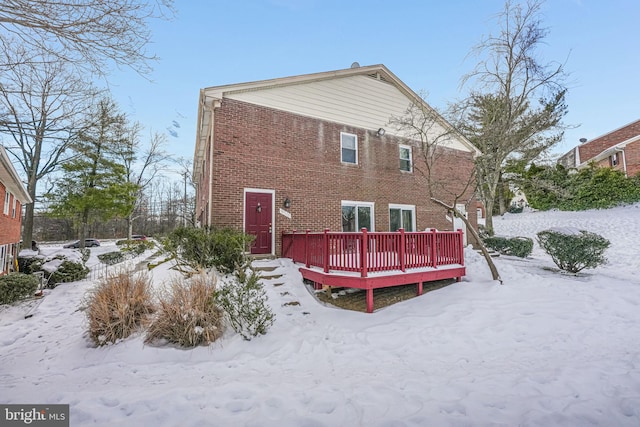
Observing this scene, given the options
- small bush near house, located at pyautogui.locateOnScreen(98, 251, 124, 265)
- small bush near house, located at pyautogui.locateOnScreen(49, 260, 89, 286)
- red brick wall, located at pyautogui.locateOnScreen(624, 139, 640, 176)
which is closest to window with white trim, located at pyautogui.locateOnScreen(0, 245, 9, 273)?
small bush near house, located at pyautogui.locateOnScreen(49, 260, 89, 286)

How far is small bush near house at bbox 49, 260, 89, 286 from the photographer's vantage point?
977 cm

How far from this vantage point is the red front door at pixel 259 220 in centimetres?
888

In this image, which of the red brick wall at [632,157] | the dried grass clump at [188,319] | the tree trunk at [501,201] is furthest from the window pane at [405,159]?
the red brick wall at [632,157]

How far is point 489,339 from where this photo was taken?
4.52m

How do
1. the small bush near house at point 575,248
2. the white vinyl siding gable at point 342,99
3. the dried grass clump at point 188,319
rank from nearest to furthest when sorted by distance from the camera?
1. the dried grass clump at point 188,319
2. the small bush near house at point 575,248
3. the white vinyl siding gable at point 342,99

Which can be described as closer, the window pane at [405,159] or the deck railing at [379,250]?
the deck railing at [379,250]

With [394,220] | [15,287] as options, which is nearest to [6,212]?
[15,287]

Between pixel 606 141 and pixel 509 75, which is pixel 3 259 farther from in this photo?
pixel 606 141

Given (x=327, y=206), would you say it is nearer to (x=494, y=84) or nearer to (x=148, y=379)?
(x=148, y=379)

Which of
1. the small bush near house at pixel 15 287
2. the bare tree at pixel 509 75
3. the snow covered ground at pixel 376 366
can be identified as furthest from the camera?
the bare tree at pixel 509 75

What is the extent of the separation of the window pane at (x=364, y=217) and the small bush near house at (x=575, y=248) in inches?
217

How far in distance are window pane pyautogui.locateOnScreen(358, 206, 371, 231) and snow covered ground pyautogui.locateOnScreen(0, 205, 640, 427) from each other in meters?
4.68

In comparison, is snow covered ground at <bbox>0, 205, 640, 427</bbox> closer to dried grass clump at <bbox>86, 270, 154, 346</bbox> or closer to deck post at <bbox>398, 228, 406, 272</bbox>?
dried grass clump at <bbox>86, 270, 154, 346</bbox>

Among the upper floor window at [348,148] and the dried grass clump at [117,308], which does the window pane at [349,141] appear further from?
the dried grass clump at [117,308]
